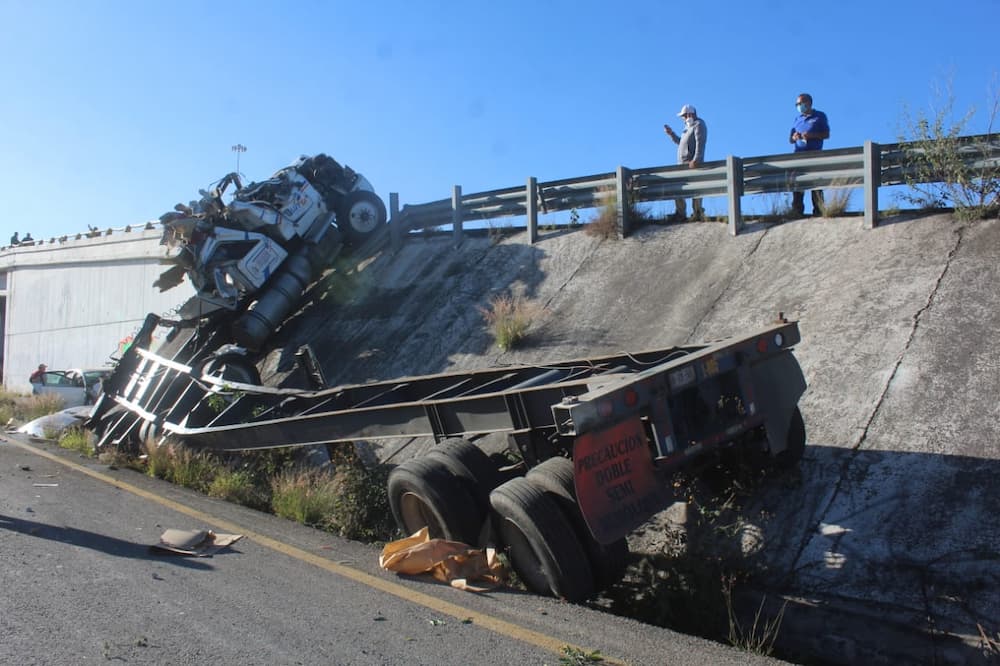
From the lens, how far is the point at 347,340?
14.7 meters

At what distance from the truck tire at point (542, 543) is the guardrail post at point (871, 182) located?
22.9ft

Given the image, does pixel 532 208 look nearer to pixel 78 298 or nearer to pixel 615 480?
pixel 615 480

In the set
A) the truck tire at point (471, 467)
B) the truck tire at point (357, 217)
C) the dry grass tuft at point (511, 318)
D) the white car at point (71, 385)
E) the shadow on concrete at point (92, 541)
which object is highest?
the truck tire at point (357, 217)

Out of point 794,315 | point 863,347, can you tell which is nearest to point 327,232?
point 794,315

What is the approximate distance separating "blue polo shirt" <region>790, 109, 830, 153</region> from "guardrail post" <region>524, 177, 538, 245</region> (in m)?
4.57

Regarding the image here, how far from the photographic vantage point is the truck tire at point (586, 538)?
5.41 meters

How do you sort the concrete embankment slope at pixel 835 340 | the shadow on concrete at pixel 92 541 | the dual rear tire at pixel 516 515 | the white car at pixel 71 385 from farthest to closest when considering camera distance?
the white car at pixel 71 385 → the shadow on concrete at pixel 92 541 → the concrete embankment slope at pixel 835 340 → the dual rear tire at pixel 516 515

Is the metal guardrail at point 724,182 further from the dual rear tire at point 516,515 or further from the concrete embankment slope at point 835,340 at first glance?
the dual rear tire at point 516,515

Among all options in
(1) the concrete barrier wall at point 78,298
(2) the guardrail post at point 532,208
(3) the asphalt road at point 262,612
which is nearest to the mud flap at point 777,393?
(3) the asphalt road at point 262,612

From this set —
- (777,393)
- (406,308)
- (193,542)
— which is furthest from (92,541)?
(406,308)

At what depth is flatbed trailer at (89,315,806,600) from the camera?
522 cm

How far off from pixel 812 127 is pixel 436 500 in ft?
28.1

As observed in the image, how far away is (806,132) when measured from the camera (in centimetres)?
1194

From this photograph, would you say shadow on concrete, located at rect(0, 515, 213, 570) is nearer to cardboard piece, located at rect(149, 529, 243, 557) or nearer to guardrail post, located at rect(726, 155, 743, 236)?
cardboard piece, located at rect(149, 529, 243, 557)
